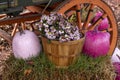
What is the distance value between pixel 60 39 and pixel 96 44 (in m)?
0.45

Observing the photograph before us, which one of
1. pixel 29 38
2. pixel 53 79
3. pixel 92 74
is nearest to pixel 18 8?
pixel 29 38

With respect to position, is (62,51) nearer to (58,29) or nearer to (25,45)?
(58,29)

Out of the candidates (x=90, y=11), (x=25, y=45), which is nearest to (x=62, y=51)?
(x=25, y=45)

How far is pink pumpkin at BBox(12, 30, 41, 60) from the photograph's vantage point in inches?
95.0

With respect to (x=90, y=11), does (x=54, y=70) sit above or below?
below

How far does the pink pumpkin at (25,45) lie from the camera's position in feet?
7.91

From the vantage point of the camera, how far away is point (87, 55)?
8.50ft

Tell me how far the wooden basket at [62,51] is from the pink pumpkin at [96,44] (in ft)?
0.69

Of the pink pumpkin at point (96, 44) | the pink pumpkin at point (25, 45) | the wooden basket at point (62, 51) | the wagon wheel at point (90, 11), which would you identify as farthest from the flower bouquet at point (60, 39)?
the wagon wheel at point (90, 11)

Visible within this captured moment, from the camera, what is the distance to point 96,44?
8.47 feet

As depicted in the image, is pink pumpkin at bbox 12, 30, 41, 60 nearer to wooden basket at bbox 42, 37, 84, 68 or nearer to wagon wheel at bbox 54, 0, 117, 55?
wooden basket at bbox 42, 37, 84, 68

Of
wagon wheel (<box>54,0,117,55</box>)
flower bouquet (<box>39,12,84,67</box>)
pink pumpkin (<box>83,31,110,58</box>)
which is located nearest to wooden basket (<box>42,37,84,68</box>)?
flower bouquet (<box>39,12,84,67</box>)

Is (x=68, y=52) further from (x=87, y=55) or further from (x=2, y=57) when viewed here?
(x=2, y=57)

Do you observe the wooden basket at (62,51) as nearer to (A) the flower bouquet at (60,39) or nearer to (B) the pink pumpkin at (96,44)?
(A) the flower bouquet at (60,39)
